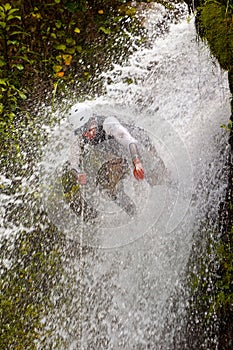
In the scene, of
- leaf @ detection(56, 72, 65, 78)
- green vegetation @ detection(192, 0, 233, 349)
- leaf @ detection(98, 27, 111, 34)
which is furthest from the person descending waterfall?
leaf @ detection(98, 27, 111, 34)

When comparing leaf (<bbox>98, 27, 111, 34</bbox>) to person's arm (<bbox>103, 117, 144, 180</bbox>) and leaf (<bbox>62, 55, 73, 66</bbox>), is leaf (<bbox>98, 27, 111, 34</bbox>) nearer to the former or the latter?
leaf (<bbox>62, 55, 73, 66</bbox>)

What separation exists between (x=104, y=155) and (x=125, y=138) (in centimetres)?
22

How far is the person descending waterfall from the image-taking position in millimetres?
3695

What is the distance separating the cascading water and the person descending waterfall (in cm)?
8

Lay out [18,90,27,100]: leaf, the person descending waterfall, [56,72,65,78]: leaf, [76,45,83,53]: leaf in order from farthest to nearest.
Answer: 1. [76,45,83,53]: leaf
2. [56,72,65,78]: leaf
3. [18,90,27,100]: leaf
4. the person descending waterfall

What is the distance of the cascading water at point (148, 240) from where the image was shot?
3734 mm

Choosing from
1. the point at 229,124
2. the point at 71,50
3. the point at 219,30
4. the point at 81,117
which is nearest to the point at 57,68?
the point at 71,50

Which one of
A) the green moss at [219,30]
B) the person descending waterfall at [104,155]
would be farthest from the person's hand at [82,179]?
the green moss at [219,30]

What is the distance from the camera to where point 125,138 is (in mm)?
3643

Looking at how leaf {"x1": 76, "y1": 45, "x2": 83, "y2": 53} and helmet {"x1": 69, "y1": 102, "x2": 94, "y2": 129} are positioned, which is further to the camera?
leaf {"x1": 76, "y1": 45, "x2": 83, "y2": 53}

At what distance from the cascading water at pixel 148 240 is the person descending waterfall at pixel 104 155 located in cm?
8

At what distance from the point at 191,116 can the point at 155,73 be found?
2.32 feet

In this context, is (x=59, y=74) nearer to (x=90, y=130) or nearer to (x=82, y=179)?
(x=90, y=130)

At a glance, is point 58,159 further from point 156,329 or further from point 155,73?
point 156,329
